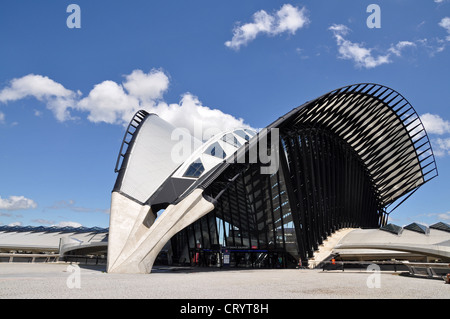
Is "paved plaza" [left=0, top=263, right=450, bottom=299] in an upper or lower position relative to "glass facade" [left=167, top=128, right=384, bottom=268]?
lower

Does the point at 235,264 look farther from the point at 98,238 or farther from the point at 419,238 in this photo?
the point at 98,238

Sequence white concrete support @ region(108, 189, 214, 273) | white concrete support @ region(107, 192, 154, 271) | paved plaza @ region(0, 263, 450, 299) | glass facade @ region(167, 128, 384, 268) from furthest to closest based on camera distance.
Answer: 1. glass facade @ region(167, 128, 384, 268)
2. white concrete support @ region(107, 192, 154, 271)
3. white concrete support @ region(108, 189, 214, 273)
4. paved plaza @ region(0, 263, 450, 299)

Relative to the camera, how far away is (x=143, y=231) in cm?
2519

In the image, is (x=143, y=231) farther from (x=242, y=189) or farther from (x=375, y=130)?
(x=375, y=130)

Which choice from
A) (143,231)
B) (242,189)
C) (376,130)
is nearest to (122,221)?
(143,231)

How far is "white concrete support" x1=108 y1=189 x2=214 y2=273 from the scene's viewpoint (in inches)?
811

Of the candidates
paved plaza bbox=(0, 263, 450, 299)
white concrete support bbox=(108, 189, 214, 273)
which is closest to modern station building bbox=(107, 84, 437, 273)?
white concrete support bbox=(108, 189, 214, 273)

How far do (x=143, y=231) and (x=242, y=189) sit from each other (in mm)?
11339

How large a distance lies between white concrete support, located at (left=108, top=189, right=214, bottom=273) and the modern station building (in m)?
0.07

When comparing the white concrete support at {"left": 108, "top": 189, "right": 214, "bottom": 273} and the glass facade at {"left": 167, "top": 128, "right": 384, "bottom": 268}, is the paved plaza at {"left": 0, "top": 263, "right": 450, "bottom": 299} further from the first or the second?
the glass facade at {"left": 167, "top": 128, "right": 384, "bottom": 268}

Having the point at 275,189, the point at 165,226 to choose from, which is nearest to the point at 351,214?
the point at 275,189

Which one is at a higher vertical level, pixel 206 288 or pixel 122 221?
pixel 122 221
